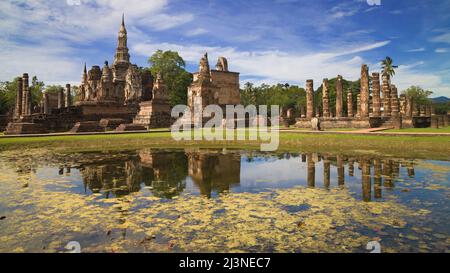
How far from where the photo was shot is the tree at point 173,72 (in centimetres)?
5853

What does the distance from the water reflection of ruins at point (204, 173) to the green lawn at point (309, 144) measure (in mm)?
2933

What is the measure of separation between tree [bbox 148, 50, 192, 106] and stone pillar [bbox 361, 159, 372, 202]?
4965 centimetres

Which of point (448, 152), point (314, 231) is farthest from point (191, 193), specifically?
point (448, 152)

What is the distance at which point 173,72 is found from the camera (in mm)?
60094

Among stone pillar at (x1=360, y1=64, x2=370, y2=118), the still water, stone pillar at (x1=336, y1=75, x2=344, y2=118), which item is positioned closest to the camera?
the still water

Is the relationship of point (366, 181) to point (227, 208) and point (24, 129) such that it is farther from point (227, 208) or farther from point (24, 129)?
point (24, 129)

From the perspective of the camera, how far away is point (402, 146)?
15.0 metres

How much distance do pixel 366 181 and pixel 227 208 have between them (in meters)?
4.36

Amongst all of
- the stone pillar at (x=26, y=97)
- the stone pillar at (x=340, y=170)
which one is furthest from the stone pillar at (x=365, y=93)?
the stone pillar at (x=26, y=97)

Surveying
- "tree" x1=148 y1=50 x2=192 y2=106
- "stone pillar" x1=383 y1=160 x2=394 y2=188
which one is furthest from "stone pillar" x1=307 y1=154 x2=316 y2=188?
"tree" x1=148 y1=50 x2=192 y2=106

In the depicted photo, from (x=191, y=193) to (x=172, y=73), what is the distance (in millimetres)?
55079

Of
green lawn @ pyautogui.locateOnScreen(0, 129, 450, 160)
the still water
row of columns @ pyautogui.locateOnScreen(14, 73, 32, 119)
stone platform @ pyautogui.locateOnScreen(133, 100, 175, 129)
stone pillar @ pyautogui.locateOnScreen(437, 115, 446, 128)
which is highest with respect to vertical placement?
row of columns @ pyautogui.locateOnScreen(14, 73, 32, 119)

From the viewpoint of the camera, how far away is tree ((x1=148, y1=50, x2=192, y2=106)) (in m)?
58.5

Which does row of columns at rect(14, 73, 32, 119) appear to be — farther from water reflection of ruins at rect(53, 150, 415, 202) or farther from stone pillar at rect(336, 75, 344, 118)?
stone pillar at rect(336, 75, 344, 118)
